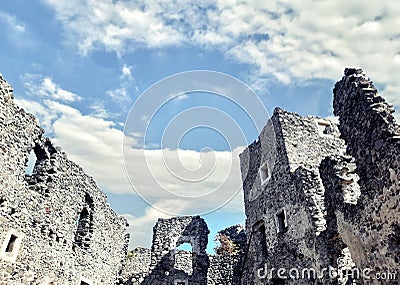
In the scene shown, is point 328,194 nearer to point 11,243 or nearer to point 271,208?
point 271,208

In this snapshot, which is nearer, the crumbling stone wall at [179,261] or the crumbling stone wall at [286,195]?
the crumbling stone wall at [286,195]

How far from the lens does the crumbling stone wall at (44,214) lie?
8.66m

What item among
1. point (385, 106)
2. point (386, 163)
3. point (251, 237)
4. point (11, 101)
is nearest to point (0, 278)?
point (11, 101)

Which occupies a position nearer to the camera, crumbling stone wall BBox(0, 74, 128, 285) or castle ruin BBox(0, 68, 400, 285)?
castle ruin BBox(0, 68, 400, 285)

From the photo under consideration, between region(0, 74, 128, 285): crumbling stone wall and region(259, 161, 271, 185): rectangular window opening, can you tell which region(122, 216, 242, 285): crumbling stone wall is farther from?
region(259, 161, 271, 185): rectangular window opening

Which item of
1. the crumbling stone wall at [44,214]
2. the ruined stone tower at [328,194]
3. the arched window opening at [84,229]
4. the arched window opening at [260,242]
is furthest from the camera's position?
the arched window opening at [260,242]

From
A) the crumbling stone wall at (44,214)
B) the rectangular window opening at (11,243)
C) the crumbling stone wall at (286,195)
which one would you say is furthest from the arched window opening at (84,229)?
the crumbling stone wall at (286,195)

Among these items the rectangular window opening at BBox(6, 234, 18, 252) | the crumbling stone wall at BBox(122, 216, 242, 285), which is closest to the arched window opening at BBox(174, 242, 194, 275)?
the crumbling stone wall at BBox(122, 216, 242, 285)

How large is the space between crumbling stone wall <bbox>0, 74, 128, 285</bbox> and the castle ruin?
0.11ft

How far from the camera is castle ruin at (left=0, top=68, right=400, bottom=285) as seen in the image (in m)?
6.86

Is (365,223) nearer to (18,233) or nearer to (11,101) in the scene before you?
(18,233)

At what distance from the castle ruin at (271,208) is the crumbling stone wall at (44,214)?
33 millimetres

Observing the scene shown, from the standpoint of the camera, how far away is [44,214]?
33.4 ft

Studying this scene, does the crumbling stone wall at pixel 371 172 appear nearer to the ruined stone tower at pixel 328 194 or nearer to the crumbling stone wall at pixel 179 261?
the ruined stone tower at pixel 328 194
